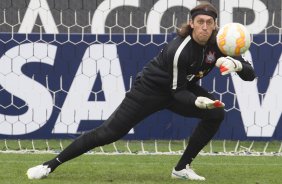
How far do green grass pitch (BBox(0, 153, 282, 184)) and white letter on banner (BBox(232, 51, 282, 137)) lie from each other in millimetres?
632

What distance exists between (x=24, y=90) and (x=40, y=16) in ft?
2.96

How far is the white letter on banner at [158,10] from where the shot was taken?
10961 millimetres

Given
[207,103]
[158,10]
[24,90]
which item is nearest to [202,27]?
[207,103]

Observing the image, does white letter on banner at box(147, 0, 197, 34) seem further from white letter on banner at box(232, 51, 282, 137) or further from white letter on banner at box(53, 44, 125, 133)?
white letter on banner at box(232, 51, 282, 137)

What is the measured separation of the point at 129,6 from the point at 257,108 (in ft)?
6.41

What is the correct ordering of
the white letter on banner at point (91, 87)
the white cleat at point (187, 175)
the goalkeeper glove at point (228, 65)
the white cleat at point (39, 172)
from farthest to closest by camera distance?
the white letter on banner at point (91, 87) < the white cleat at point (187, 175) < the white cleat at point (39, 172) < the goalkeeper glove at point (228, 65)

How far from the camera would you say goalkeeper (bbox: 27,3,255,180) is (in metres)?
7.71

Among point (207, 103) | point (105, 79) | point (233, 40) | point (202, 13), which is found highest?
point (202, 13)

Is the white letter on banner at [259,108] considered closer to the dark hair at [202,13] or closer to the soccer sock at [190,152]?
the soccer sock at [190,152]

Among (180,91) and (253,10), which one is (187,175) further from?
(253,10)

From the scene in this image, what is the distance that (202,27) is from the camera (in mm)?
7703

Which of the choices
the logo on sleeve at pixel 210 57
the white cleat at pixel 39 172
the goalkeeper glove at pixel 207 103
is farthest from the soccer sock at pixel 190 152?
the white cleat at pixel 39 172

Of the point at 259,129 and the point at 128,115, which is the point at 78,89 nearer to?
the point at 259,129

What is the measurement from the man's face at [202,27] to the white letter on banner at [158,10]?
320 cm
